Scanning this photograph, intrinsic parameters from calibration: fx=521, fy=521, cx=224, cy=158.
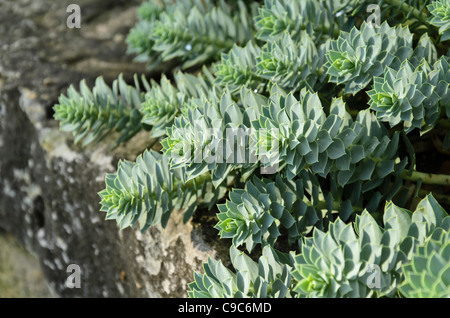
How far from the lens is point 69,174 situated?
128 cm

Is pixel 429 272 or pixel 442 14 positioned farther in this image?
pixel 442 14

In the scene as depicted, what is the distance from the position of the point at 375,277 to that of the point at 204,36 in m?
0.77

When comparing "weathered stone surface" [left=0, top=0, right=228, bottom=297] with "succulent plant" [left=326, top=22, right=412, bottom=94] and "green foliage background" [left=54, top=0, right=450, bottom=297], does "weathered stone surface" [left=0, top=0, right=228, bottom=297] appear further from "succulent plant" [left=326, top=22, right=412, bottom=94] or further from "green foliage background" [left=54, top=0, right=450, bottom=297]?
"succulent plant" [left=326, top=22, right=412, bottom=94]

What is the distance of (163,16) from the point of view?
4.10 ft

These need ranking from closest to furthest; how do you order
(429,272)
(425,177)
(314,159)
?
(429,272) < (314,159) < (425,177)

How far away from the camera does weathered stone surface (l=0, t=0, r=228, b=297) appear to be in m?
1.11
